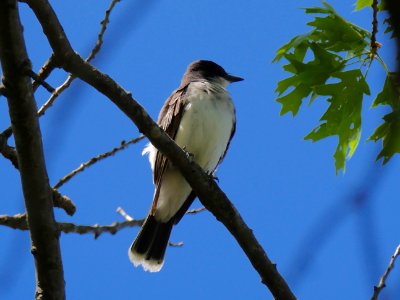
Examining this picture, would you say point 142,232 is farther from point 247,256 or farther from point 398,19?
point 398,19

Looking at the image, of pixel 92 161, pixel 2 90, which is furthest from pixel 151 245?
pixel 2 90

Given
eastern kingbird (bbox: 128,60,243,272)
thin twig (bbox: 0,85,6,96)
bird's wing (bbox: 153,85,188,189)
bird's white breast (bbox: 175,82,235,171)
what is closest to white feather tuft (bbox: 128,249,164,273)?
eastern kingbird (bbox: 128,60,243,272)

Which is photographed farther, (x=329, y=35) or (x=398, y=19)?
(x=329, y=35)

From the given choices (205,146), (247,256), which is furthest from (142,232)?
(247,256)

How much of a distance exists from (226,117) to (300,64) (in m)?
2.40

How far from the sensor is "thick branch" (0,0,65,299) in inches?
103

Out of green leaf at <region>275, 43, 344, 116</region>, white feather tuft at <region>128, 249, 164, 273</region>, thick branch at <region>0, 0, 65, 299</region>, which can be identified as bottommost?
thick branch at <region>0, 0, 65, 299</region>

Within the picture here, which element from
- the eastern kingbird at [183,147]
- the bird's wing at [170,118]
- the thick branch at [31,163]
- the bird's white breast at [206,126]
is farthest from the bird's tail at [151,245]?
the thick branch at [31,163]

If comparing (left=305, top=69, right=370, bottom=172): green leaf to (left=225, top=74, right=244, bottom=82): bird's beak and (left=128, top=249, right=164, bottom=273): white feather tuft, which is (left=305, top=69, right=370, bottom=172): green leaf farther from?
(left=225, top=74, right=244, bottom=82): bird's beak

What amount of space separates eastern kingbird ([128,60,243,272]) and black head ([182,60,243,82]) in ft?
3.64

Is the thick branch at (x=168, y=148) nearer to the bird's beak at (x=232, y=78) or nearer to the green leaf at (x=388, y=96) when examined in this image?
the green leaf at (x=388, y=96)

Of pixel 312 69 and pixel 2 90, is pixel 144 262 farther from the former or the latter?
pixel 2 90

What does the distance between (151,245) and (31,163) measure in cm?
343

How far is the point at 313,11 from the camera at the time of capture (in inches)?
154
